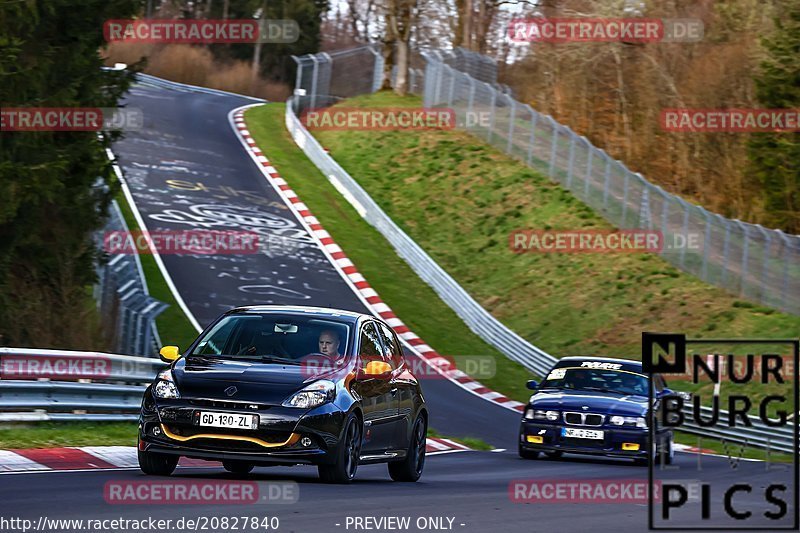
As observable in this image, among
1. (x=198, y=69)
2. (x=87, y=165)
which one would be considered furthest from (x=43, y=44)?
(x=198, y=69)

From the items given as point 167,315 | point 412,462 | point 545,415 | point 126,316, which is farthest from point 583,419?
point 167,315

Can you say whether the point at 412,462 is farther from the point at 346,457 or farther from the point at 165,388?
the point at 165,388

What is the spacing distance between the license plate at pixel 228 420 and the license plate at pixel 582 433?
25.2ft

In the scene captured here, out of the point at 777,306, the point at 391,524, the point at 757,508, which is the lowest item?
the point at 777,306

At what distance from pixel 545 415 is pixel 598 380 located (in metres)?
1.27

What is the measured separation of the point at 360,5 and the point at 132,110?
4164 centimetres

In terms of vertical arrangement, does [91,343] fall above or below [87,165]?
below

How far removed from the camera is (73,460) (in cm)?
1223

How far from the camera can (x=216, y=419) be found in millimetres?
10469

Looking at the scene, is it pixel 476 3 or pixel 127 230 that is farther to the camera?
pixel 476 3

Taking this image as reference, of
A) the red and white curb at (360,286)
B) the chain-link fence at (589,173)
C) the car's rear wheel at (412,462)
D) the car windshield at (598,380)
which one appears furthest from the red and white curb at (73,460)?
the chain-link fence at (589,173)

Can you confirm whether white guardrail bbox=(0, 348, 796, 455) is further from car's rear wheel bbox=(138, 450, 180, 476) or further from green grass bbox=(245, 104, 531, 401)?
green grass bbox=(245, 104, 531, 401)

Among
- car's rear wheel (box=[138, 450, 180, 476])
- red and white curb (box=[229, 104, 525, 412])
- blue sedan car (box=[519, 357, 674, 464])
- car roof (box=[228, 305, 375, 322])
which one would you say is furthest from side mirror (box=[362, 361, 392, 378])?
red and white curb (box=[229, 104, 525, 412])

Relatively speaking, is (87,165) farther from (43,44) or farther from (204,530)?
(204,530)
